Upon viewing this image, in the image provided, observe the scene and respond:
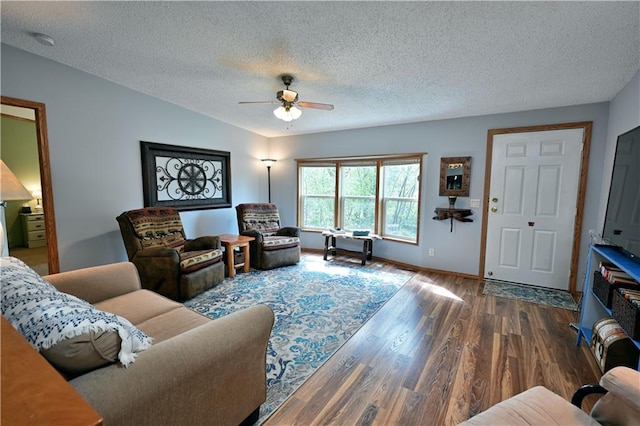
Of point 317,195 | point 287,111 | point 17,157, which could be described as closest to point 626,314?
point 287,111

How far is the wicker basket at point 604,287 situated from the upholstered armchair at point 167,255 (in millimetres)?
3639

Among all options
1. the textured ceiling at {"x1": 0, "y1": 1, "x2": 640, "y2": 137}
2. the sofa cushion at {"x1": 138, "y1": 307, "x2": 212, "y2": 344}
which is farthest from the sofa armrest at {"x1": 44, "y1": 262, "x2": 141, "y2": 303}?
the textured ceiling at {"x1": 0, "y1": 1, "x2": 640, "y2": 137}

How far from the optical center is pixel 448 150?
3.94 meters

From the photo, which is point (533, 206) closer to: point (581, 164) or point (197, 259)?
point (581, 164)

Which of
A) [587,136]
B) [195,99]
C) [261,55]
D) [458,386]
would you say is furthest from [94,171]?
[587,136]

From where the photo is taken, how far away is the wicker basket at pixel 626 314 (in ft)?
5.05

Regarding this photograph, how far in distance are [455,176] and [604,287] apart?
2190 mm

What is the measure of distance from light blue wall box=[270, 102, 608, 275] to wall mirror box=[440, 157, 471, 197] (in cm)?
7

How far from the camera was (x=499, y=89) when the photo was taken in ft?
9.26

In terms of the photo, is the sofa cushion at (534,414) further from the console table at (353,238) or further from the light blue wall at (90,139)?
the light blue wall at (90,139)

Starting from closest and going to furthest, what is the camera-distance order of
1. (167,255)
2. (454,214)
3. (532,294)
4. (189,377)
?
1. (189,377)
2. (167,255)
3. (532,294)
4. (454,214)

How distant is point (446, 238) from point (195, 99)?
407 cm

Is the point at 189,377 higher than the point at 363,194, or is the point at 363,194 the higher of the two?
the point at 363,194

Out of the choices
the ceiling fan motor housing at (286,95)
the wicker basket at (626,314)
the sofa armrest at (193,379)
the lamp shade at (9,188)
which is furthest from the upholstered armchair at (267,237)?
the wicker basket at (626,314)
